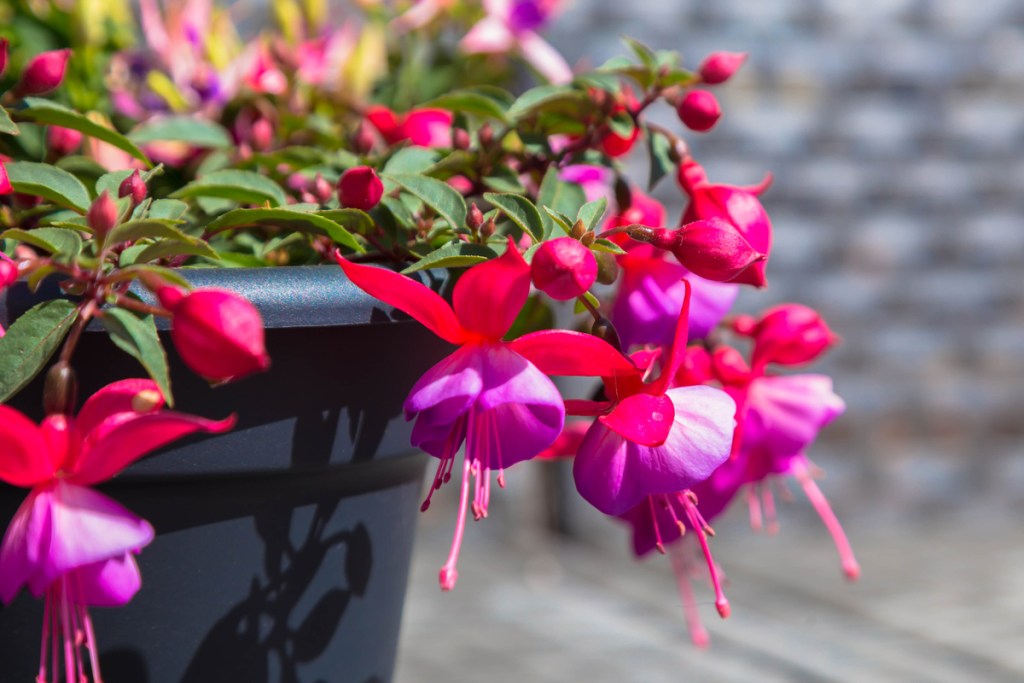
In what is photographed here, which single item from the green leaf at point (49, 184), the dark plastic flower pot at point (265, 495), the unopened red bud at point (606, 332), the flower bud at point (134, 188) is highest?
the flower bud at point (134, 188)

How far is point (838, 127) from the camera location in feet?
7.35

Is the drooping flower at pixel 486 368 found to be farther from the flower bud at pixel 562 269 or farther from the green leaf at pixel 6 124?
the green leaf at pixel 6 124

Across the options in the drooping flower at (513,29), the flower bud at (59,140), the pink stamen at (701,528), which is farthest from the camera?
the drooping flower at (513,29)

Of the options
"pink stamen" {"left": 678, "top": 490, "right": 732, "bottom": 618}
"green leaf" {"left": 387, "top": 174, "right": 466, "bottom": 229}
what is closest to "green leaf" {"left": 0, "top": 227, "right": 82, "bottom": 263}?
"green leaf" {"left": 387, "top": 174, "right": 466, "bottom": 229}

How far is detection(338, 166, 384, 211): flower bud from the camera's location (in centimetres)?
40

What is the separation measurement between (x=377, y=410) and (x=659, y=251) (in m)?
0.12

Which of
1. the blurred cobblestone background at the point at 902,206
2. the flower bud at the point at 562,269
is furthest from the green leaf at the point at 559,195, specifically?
the blurred cobblestone background at the point at 902,206

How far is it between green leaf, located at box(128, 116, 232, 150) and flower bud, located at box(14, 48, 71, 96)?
8 centimetres

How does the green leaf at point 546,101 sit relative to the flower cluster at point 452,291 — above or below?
above

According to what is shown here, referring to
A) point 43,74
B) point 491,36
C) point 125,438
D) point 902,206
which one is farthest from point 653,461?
point 902,206

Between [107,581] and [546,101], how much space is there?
0.82ft

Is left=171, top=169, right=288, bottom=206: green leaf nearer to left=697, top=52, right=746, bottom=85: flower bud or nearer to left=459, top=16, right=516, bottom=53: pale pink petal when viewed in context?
left=697, top=52, right=746, bottom=85: flower bud

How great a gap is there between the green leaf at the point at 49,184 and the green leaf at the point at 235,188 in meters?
0.04

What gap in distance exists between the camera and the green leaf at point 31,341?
34cm
